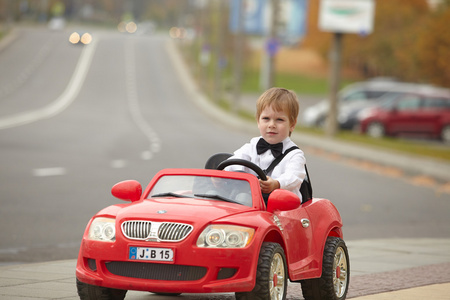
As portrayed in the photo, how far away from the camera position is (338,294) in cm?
684

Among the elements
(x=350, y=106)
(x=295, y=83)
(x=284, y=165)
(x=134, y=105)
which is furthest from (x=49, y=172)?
(x=295, y=83)

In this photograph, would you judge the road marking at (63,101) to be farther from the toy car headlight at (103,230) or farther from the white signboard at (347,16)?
the toy car headlight at (103,230)

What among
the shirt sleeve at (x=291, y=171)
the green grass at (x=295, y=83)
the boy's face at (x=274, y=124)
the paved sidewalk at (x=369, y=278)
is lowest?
the green grass at (x=295, y=83)

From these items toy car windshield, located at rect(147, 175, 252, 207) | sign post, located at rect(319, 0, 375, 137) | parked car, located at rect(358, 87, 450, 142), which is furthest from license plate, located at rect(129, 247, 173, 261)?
parked car, located at rect(358, 87, 450, 142)

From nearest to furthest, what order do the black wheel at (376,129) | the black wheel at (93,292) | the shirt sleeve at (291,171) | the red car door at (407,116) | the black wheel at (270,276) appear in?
the black wheel at (270,276) < the black wheel at (93,292) < the shirt sleeve at (291,171) < the red car door at (407,116) < the black wheel at (376,129)

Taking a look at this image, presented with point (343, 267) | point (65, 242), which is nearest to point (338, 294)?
point (343, 267)

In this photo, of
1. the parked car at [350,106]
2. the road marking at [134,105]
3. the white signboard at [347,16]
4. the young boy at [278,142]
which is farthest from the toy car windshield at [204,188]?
the parked car at [350,106]

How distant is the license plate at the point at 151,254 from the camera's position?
559cm

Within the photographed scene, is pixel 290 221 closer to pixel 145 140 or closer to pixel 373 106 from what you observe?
pixel 145 140

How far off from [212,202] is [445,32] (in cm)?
3333

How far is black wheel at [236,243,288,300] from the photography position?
570cm

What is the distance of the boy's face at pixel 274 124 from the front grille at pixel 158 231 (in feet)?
4.32

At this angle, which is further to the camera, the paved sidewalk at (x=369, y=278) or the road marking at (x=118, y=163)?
the road marking at (x=118, y=163)

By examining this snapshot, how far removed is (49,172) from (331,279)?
1265 centimetres
